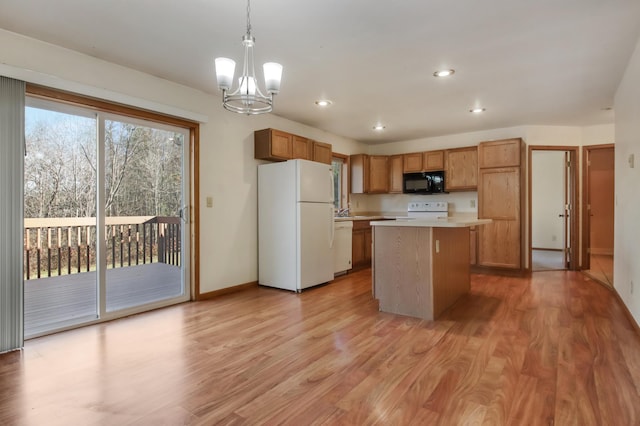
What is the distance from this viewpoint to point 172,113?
11.5 ft

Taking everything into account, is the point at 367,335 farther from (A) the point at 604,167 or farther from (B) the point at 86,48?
(A) the point at 604,167

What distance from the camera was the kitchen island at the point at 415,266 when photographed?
3.09 meters

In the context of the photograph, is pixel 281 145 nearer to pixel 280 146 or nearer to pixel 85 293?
pixel 280 146

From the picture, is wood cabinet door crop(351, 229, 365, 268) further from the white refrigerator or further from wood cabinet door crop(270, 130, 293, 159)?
wood cabinet door crop(270, 130, 293, 159)

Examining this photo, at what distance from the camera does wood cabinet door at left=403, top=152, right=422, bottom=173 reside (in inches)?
241

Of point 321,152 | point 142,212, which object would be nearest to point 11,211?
point 142,212

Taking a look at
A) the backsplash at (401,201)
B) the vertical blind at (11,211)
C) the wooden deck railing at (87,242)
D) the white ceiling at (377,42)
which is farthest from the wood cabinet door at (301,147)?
the vertical blind at (11,211)

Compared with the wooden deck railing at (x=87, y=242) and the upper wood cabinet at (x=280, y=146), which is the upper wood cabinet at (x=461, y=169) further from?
the wooden deck railing at (x=87, y=242)

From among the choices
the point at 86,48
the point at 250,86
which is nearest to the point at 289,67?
the point at 250,86

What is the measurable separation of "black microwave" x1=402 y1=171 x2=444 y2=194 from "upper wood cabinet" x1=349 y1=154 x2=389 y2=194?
41 cm

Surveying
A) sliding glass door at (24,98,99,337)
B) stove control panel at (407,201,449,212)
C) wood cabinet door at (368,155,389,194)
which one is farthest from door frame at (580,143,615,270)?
sliding glass door at (24,98,99,337)

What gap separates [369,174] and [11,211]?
506cm

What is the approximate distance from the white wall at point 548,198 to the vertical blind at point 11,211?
8.29 metres

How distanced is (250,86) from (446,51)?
1.68 metres
